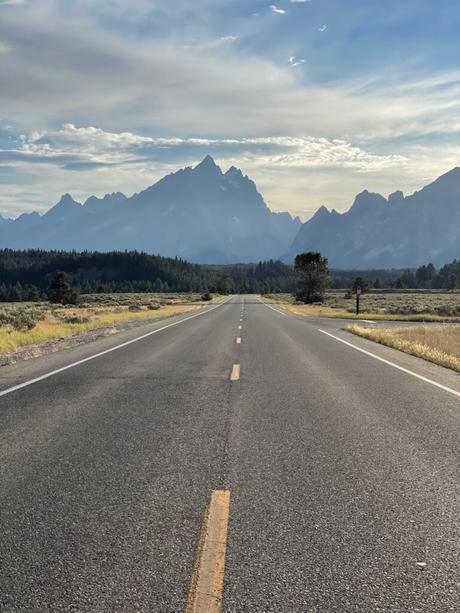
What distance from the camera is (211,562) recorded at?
137 inches

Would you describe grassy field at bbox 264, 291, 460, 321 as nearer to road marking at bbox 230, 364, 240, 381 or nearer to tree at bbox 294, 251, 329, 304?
tree at bbox 294, 251, 329, 304

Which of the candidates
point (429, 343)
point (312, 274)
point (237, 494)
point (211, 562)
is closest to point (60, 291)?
point (312, 274)

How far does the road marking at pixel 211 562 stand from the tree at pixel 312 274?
7194 centimetres

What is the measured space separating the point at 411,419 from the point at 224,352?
349 inches

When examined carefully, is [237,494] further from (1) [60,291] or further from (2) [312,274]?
(1) [60,291]

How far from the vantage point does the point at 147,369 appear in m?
12.4

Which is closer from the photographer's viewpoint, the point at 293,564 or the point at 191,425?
the point at 293,564

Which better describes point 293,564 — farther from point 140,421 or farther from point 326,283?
point 326,283

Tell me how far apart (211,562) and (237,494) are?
1.21m

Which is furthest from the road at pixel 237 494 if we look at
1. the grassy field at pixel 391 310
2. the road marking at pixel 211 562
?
the grassy field at pixel 391 310

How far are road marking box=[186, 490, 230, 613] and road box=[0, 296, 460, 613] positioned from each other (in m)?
0.05

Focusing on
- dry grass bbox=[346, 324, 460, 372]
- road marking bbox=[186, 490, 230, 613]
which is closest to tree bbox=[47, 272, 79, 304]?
dry grass bbox=[346, 324, 460, 372]

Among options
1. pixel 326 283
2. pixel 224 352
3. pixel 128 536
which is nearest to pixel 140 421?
pixel 128 536

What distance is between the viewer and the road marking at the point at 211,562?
3.03m
